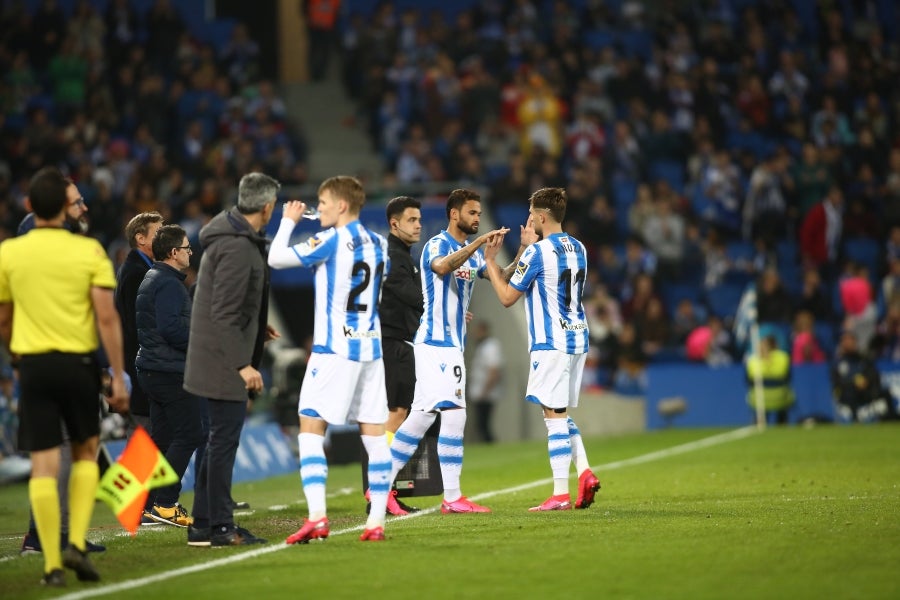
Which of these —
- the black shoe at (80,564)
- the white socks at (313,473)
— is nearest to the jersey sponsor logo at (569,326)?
the white socks at (313,473)

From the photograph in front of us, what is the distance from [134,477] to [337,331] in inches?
59.4

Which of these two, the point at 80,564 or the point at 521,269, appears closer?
the point at 80,564

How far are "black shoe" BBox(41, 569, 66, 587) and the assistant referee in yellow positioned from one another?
0.10m

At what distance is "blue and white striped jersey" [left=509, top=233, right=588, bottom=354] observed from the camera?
37.8 ft

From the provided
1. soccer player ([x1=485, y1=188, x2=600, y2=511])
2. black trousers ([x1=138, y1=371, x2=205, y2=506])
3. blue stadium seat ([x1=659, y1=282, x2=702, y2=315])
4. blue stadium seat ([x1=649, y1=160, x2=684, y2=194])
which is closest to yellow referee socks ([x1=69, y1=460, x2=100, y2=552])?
black trousers ([x1=138, y1=371, x2=205, y2=506])

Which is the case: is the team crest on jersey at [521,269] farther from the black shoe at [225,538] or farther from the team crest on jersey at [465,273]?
the black shoe at [225,538]

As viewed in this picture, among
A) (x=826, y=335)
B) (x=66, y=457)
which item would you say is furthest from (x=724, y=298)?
(x=66, y=457)

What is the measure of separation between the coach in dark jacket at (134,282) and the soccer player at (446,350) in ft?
6.71

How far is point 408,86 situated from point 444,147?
161 centimetres

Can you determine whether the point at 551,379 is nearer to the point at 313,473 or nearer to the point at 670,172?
the point at 313,473

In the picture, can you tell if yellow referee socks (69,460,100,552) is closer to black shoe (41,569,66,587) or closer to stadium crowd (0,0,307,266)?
black shoe (41,569,66,587)

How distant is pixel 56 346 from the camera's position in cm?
813

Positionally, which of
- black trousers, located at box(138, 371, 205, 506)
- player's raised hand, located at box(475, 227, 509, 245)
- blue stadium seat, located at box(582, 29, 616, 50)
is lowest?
black trousers, located at box(138, 371, 205, 506)

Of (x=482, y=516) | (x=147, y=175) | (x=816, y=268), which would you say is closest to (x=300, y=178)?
(x=147, y=175)
